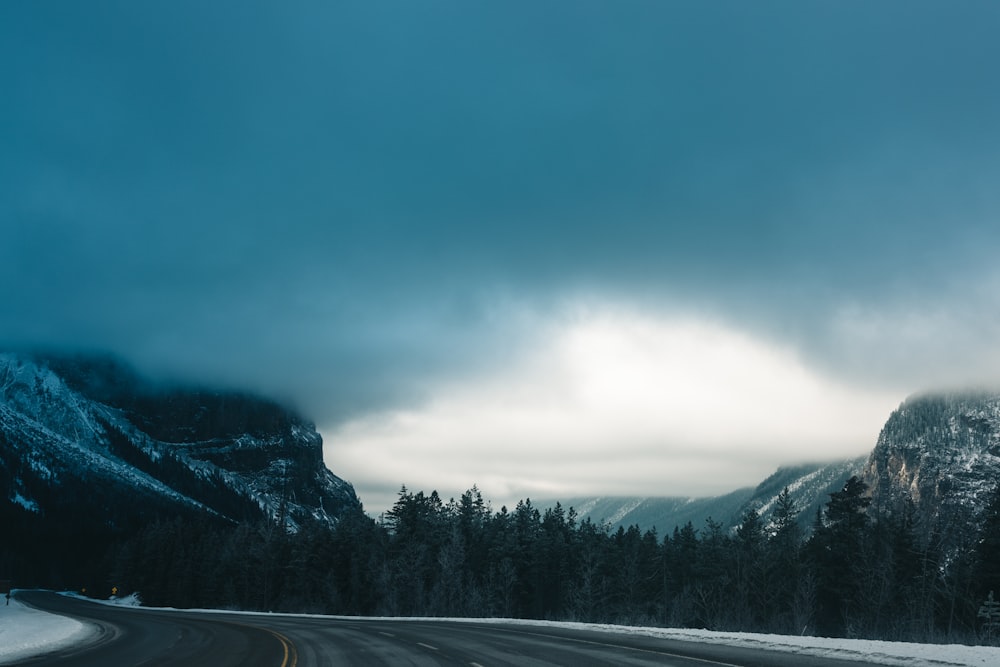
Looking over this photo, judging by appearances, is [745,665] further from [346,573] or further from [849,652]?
[346,573]

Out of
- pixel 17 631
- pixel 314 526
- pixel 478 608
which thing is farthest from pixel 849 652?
pixel 314 526

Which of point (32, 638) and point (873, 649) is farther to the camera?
point (32, 638)

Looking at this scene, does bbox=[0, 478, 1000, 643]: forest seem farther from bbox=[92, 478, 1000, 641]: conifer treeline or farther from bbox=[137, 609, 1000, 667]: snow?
bbox=[137, 609, 1000, 667]: snow

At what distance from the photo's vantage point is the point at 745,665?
17.9 m

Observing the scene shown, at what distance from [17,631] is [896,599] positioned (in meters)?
71.0

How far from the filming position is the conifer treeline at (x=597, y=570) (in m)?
66.4

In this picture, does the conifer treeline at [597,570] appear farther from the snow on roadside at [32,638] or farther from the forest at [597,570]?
the snow on roadside at [32,638]

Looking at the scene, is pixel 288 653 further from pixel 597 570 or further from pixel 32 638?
pixel 597 570

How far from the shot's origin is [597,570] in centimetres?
9550

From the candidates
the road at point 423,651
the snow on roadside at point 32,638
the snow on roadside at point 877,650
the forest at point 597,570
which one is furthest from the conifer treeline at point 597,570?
the snow on roadside at point 32,638

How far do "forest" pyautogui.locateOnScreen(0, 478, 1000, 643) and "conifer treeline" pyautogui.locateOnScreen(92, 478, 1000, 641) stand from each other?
206 mm

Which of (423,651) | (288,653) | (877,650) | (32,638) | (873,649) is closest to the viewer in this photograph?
(877,650)

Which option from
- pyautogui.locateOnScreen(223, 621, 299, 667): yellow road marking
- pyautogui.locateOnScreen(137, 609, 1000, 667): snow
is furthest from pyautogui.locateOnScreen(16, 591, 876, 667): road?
pyautogui.locateOnScreen(137, 609, 1000, 667): snow

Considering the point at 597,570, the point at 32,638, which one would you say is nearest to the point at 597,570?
the point at 597,570
